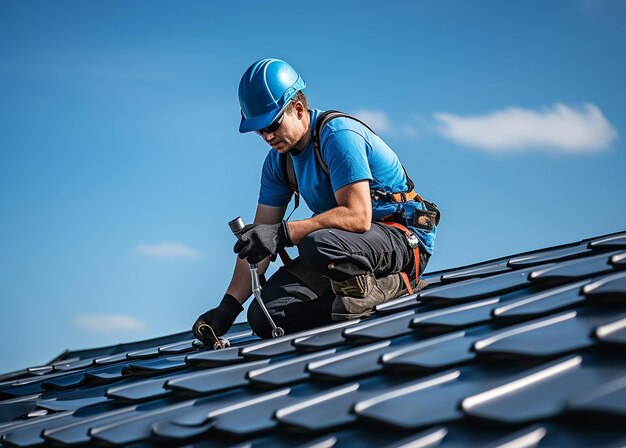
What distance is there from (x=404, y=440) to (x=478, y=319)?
38.2 inches

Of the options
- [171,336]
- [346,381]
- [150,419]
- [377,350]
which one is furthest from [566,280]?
[171,336]

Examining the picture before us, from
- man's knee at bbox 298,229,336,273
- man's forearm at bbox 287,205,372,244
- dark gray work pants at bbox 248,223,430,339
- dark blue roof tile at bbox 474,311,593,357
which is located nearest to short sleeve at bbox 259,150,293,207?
dark gray work pants at bbox 248,223,430,339

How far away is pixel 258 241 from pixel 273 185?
93 cm

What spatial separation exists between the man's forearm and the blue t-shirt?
130mm

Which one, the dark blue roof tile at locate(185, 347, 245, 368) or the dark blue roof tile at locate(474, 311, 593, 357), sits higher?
the dark blue roof tile at locate(185, 347, 245, 368)

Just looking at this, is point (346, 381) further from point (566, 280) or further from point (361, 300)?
point (361, 300)

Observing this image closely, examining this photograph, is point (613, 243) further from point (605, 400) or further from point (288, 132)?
point (605, 400)

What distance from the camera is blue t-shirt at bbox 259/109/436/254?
12.6ft

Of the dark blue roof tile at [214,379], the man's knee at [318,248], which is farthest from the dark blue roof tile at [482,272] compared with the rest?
the dark blue roof tile at [214,379]

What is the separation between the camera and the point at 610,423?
1629mm

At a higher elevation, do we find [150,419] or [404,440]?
[150,419]

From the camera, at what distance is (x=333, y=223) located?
3797mm

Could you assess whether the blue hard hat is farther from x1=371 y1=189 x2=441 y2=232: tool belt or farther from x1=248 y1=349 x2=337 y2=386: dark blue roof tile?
x1=248 y1=349 x2=337 y2=386: dark blue roof tile

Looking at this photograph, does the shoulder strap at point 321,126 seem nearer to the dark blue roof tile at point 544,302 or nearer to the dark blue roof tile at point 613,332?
the dark blue roof tile at point 544,302
